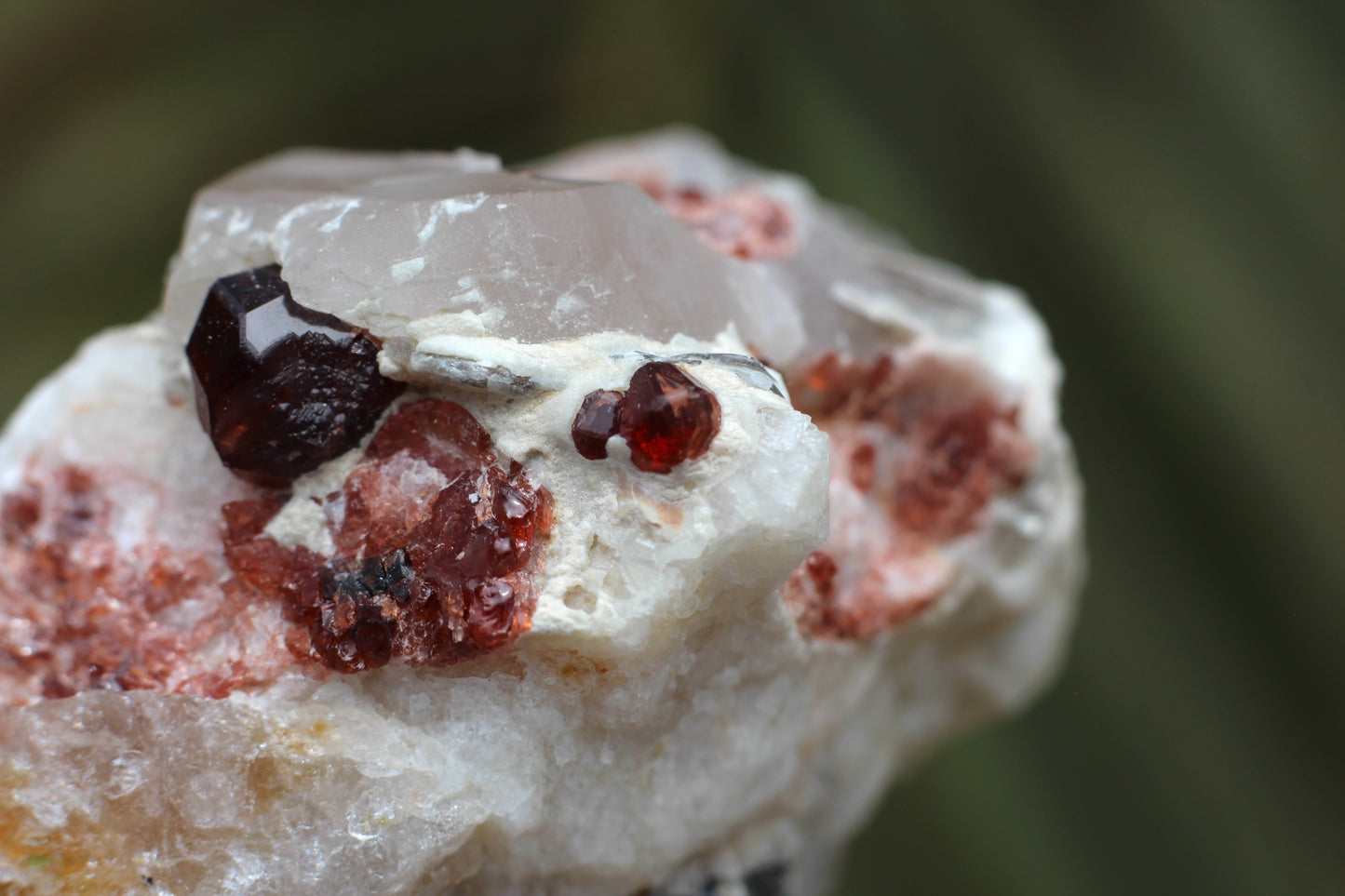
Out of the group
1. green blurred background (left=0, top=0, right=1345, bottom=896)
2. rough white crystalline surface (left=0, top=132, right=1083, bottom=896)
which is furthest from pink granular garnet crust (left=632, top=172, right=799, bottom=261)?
green blurred background (left=0, top=0, right=1345, bottom=896)

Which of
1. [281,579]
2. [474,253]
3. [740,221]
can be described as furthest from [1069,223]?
[281,579]

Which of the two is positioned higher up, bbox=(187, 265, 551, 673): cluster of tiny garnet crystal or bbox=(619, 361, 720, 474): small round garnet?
bbox=(619, 361, 720, 474): small round garnet

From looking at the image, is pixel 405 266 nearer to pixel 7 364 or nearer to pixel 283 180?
pixel 283 180

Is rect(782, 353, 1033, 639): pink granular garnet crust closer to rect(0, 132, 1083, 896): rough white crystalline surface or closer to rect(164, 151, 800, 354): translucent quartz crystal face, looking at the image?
rect(0, 132, 1083, 896): rough white crystalline surface

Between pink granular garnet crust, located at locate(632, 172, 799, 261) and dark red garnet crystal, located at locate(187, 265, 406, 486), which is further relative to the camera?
pink granular garnet crust, located at locate(632, 172, 799, 261)

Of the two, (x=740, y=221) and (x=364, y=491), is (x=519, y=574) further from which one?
(x=740, y=221)

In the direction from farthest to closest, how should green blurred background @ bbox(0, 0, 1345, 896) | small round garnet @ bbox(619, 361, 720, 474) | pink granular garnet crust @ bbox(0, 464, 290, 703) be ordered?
green blurred background @ bbox(0, 0, 1345, 896) < pink granular garnet crust @ bbox(0, 464, 290, 703) < small round garnet @ bbox(619, 361, 720, 474)

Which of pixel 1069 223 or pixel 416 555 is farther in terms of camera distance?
pixel 1069 223
